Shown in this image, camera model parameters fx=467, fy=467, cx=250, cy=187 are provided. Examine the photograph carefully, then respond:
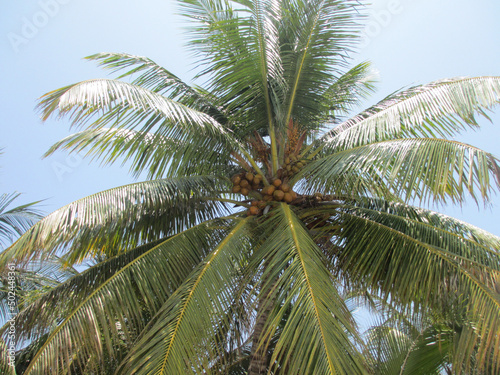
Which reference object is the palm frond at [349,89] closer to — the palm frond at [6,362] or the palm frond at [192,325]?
the palm frond at [192,325]

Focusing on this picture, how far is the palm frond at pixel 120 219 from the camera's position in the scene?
4605 mm

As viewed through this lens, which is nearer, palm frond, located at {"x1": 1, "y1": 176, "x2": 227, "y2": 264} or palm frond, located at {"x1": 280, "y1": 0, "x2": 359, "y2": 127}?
palm frond, located at {"x1": 1, "y1": 176, "x2": 227, "y2": 264}

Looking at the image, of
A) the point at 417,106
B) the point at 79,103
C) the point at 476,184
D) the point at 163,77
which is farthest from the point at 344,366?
the point at 163,77

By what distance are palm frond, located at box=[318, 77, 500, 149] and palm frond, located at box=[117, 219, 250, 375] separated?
189 cm

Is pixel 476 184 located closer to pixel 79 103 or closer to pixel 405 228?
pixel 405 228

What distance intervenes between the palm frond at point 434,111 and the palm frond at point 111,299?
1992mm

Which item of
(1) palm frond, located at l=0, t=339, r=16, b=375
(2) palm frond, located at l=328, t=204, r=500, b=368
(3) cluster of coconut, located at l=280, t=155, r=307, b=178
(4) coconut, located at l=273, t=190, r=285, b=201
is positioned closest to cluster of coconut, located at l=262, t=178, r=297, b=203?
(4) coconut, located at l=273, t=190, r=285, b=201

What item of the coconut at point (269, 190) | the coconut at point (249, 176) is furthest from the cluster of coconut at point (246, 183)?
the coconut at point (269, 190)

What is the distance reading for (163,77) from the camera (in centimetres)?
621

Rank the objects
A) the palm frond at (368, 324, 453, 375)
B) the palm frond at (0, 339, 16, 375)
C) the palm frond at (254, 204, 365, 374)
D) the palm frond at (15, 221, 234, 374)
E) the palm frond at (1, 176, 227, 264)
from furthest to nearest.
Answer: the palm frond at (368, 324, 453, 375), the palm frond at (0, 339, 16, 375), the palm frond at (1, 176, 227, 264), the palm frond at (15, 221, 234, 374), the palm frond at (254, 204, 365, 374)

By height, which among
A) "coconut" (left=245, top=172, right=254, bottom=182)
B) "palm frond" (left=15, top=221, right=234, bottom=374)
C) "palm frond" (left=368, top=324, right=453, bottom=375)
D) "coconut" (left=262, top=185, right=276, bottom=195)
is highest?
"coconut" (left=245, top=172, right=254, bottom=182)

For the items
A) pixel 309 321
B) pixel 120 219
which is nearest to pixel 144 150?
pixel 120 219

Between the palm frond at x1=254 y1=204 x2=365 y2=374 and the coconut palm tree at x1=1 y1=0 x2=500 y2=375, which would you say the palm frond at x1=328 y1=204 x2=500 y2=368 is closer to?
the coconut palm tree at x1=1 y1=0 x2=500 y2=375

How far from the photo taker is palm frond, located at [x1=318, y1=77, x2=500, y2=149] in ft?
14.8
